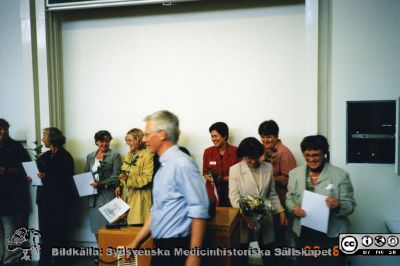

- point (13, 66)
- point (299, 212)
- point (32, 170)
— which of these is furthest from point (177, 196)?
Result: point (13, 66)

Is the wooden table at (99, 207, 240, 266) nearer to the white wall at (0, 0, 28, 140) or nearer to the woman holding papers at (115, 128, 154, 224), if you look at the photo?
the woman holding papers at (115, 128, 154, 224)

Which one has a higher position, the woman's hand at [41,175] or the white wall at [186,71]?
the white wall at [186,71]

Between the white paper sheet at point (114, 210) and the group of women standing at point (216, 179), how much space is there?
739 mm

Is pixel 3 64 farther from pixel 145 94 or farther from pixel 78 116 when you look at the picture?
A: pixel 145 94

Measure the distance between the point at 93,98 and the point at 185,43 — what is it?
143cm

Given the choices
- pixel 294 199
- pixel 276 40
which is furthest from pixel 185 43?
pixel 294 199

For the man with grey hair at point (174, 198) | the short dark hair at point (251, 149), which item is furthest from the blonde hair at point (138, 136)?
the man with grey hair at point (174, 198)

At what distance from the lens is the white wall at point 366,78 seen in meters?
3.02

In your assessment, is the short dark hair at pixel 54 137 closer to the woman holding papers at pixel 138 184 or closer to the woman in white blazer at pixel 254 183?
the woman holding papers at pixel 138 184

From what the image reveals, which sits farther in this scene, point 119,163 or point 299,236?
point 119,163

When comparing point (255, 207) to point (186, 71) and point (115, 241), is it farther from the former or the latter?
point (186, 71)

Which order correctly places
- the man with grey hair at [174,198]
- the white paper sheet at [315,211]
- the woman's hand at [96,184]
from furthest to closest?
the woman's hand at [96,184]
the white paper sheet at [315,211]
the man with grey hair at [174,198]

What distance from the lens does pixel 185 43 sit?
4.03 meters

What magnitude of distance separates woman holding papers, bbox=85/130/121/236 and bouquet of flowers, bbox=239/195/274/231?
5.50 feet
